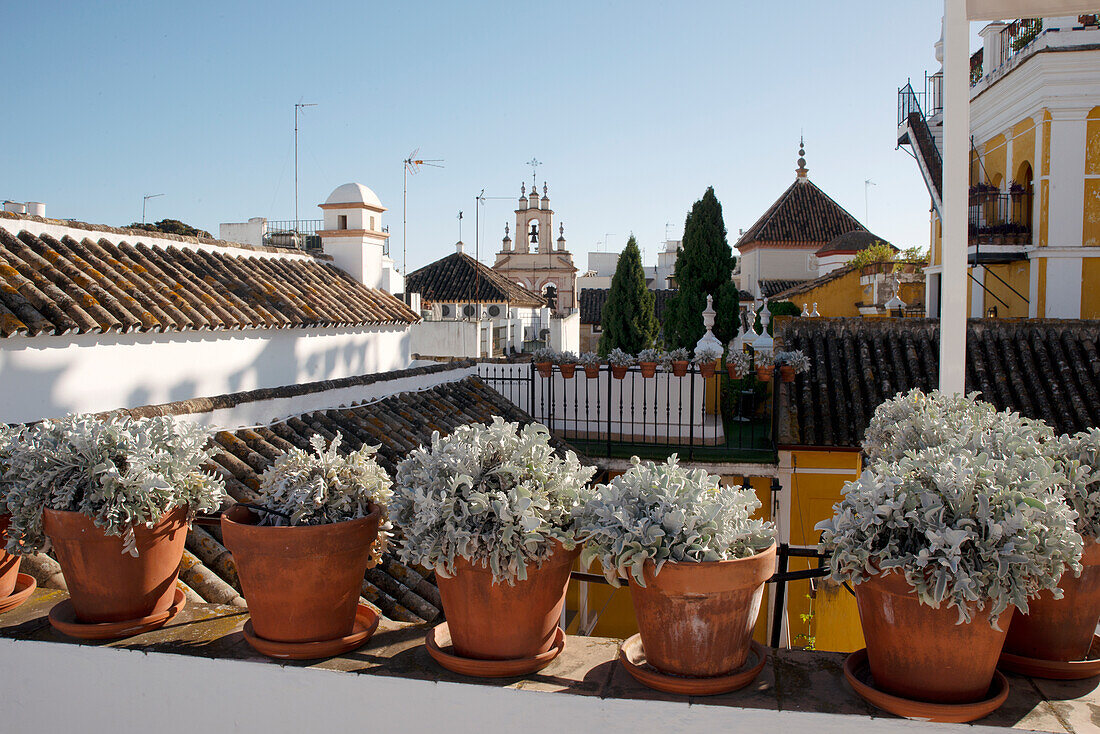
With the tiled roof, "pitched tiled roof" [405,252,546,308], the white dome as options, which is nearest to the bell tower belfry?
the tiled roof

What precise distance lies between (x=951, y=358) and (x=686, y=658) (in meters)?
2.28

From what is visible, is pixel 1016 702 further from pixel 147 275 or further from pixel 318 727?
pixel 147 275

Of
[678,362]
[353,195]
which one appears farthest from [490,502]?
[353,195]

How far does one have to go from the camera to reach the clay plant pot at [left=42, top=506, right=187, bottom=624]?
227 centimetres

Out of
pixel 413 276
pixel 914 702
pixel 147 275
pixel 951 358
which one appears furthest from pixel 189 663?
pixel 413 276

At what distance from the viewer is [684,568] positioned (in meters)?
1.81

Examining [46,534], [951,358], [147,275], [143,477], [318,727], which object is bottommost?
[318,727]

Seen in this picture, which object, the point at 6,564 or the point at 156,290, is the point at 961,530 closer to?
the point at 6,564

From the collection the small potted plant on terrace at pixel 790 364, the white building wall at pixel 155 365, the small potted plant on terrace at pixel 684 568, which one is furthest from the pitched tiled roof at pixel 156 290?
the small potted plant on terrace at pixel 684 568

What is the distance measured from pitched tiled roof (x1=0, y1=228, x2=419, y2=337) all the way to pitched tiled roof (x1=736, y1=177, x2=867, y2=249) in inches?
940

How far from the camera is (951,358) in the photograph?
138 inches

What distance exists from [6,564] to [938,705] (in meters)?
2.62

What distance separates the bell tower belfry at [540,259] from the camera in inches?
1655

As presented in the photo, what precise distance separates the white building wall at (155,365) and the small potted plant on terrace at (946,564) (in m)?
5.58
